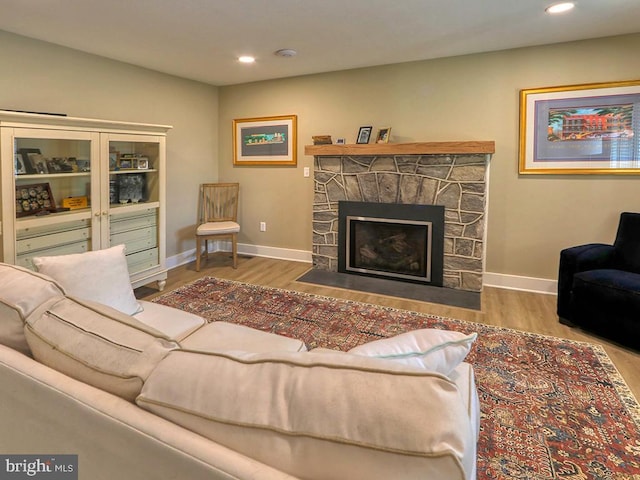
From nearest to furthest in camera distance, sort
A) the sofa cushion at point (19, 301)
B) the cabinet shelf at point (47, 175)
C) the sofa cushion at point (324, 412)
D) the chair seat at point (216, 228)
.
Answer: the sofa cushion at point (324, 412) → the sofa cushion at point (19, 301) → the cabinet shelf at point (47, 175) → the chair seat at point (216, 228)

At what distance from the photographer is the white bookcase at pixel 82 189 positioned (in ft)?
8.80

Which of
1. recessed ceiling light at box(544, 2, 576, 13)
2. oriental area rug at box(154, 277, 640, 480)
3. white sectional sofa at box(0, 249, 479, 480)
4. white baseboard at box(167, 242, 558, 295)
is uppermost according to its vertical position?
recessed ceiling light at box(544, 2, 576, 13)

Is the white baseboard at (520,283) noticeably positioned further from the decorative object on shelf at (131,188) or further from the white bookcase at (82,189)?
the decorative object on shelf at (131,188)

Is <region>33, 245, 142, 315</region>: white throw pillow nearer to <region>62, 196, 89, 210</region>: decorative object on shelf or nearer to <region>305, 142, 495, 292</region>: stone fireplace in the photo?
<region>62, 196, 89, 210</region>: decorative object on shelf

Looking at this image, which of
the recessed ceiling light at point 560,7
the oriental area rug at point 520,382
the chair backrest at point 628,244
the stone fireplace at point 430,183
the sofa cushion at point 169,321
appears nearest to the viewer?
the oriental area rug at point 520,382

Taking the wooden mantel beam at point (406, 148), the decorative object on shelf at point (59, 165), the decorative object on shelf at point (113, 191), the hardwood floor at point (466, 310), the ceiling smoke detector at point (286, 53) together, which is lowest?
the hardwood floor at point (466, 310)

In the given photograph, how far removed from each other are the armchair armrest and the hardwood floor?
173mm

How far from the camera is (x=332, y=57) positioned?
381 cm

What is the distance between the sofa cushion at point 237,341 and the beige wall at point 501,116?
2.96 metres

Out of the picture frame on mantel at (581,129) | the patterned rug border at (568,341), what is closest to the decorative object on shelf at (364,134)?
the picture frame on mantel at (581,129)

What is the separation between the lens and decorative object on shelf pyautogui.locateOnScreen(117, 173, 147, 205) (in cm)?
354

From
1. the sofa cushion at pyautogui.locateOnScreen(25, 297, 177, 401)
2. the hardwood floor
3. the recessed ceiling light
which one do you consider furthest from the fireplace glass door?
the sofa cushion at pyautogui.locateOnScreen(25, 297, 177, 401)

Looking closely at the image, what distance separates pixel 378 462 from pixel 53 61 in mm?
4166

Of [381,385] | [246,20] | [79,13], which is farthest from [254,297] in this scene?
[381,385]
